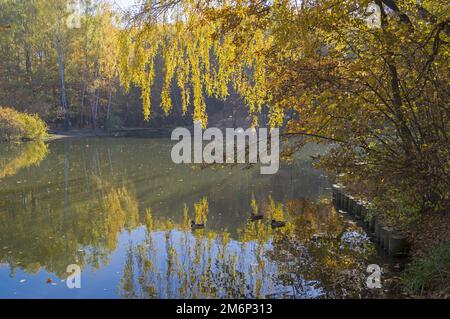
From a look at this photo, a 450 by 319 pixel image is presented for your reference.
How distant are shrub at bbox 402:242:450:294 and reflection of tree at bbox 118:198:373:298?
0.60m

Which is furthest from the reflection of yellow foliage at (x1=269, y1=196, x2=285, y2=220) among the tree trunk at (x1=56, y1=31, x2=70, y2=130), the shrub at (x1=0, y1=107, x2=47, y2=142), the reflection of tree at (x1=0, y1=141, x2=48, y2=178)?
the tree trunk at (x1=56, y1=31, x2=70, y2=130)

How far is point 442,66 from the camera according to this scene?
546 centimetres

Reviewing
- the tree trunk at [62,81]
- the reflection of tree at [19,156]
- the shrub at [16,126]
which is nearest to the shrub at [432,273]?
the reflection of tree at [19,156]

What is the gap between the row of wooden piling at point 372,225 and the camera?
20.8ft

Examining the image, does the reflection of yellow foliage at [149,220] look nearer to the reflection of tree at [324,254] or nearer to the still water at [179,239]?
the still water at [179,239]

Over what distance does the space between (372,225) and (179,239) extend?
3148 millimetres

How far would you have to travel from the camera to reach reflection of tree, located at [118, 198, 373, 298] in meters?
5.36

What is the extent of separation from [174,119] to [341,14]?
35.0 meters

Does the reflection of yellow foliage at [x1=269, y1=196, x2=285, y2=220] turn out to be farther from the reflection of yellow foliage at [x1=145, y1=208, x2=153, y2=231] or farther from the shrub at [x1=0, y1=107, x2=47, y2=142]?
the shrub at [x1=0, y1=107, x2=47, y2=142]

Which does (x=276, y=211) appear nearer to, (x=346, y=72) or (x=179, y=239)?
(x=179, y=239)

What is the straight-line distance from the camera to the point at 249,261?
6.39 m

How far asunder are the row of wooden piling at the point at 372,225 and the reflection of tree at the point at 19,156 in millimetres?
10607

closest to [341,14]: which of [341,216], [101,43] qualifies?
[341,216]

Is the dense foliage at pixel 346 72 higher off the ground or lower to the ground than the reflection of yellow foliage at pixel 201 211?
higher
